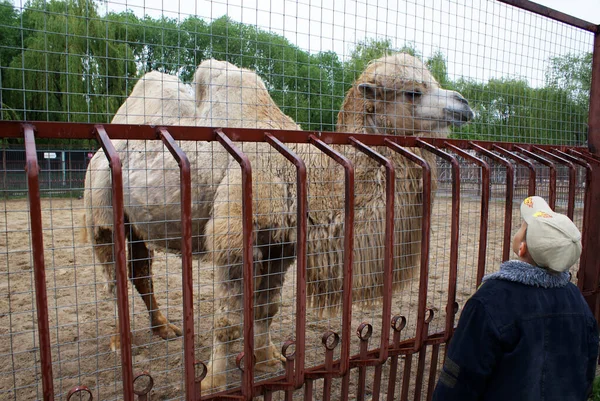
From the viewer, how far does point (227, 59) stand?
2.20m

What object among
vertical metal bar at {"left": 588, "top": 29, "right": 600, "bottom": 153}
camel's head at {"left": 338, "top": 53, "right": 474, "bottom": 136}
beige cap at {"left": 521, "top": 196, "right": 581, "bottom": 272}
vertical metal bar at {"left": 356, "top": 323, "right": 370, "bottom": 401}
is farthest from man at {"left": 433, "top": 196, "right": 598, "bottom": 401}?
vertical metal bar at {"left": 588, "top": 29, "right": 600, "bottom": 153}

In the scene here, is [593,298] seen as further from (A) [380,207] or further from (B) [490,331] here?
(B) [490,331]

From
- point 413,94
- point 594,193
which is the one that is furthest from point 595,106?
point 413,94

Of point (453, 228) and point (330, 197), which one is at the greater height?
point (330, 197)

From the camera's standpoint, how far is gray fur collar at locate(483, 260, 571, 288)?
1688 millimetres

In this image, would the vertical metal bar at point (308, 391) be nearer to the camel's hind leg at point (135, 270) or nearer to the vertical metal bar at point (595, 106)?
the camel's hind leg at point (135, 270)

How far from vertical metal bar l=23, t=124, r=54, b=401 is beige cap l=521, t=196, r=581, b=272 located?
165 cm

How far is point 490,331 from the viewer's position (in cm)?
162

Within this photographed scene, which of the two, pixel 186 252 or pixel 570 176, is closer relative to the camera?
pixel 186 252

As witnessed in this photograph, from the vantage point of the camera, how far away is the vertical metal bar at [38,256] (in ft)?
4.56

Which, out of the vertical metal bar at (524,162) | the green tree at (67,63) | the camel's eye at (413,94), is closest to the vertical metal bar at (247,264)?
the green tree at (67,63)

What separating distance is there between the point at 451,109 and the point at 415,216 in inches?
30.2

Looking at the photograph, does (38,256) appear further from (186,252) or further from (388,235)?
(388,235)

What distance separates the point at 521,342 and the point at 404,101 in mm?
2011
